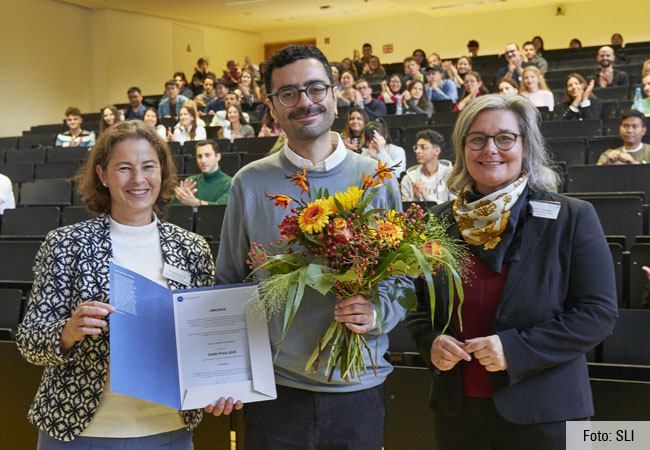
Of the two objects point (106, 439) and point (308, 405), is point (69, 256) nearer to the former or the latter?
point (106, 439)

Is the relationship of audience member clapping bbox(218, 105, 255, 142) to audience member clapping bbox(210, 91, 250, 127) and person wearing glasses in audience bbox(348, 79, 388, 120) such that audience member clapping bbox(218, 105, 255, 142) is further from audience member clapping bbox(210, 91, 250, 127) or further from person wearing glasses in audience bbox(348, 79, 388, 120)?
person wearing glasses in audience bbox(348, 79, 388, 120)

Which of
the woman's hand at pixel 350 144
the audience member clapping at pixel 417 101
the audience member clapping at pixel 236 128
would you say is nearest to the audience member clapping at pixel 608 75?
the audience member clapping at pixel 417 101

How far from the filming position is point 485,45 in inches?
686

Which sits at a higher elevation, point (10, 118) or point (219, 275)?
point (10, 118)

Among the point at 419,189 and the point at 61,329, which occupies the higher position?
the point at 419,189

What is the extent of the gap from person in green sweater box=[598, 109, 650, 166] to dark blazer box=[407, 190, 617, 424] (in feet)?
13.0

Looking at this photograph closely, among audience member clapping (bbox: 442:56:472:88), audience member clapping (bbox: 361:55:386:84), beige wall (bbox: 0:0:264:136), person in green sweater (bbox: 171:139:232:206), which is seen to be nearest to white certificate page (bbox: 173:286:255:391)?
person in green sweater (bbox: 171:139:232:206)

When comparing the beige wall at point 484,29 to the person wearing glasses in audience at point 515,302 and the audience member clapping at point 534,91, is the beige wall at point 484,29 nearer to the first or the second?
the audience member clapping at point 534,91

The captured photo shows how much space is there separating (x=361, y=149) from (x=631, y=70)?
6.18 metres

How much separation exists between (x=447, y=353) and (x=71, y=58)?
14980 mm

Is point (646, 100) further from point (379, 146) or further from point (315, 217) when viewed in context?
point (315, 217)

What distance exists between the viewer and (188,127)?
850 cm

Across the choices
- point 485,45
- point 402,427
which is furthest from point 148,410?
point 485,45

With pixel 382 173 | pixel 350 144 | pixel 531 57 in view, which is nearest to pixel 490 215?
pixel 382 173
